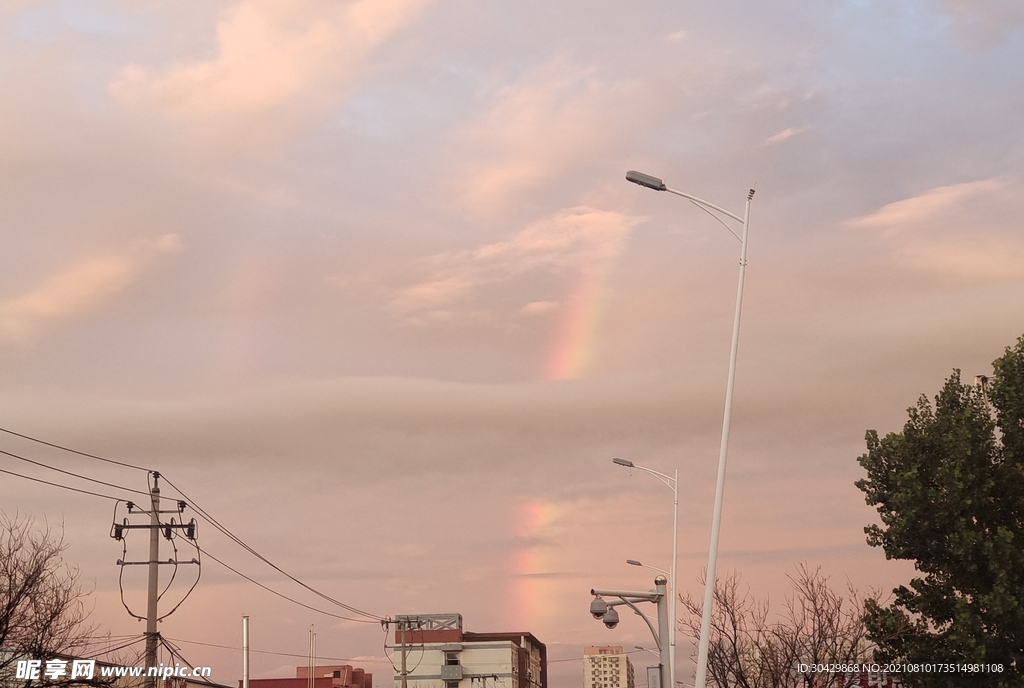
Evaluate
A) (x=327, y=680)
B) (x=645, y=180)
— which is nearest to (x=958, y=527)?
(x=645, y=180)

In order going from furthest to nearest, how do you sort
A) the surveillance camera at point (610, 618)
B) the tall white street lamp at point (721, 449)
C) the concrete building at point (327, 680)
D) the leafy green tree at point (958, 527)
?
the concrete building at point (327, 680) → the leafy green tree at point (958, 527) → the surveillance camera at point (610, 618) → the tall white street lamp at point (721, 449)

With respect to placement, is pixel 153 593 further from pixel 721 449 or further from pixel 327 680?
pixel 327 680

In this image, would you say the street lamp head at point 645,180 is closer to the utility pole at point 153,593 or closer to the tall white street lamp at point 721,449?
the tall white street lamp at point 721,449

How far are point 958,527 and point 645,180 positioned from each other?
2223 cm

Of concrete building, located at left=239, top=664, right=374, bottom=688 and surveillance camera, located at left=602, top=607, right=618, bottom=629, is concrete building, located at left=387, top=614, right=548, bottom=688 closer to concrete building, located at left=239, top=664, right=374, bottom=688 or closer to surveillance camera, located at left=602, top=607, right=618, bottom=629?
concrete building, located at left=239, top=664, right=374, bottom=688

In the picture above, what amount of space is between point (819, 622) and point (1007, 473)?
10.9 meters

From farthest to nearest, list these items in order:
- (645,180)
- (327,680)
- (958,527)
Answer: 1. (327,680)
2. (958,527)
3. (645,180)

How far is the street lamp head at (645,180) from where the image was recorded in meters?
22.3

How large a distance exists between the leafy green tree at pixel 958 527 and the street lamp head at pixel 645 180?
21038mm

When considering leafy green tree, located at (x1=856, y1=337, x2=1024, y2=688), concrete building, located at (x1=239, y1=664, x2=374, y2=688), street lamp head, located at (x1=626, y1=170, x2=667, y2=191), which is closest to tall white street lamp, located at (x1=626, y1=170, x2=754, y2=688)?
street lamp head, located at (x1=626, y1=170, x2=667, y2=191)

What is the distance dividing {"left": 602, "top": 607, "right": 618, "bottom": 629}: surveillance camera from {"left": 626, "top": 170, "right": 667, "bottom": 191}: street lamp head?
12.7 metres

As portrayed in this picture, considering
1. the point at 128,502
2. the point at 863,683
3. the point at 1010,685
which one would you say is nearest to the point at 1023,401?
the point at 1010,685

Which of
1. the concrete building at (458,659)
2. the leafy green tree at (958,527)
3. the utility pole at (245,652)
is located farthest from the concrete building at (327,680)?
the leafy green tree at (958,527)

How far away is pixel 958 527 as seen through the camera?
1524 inches
